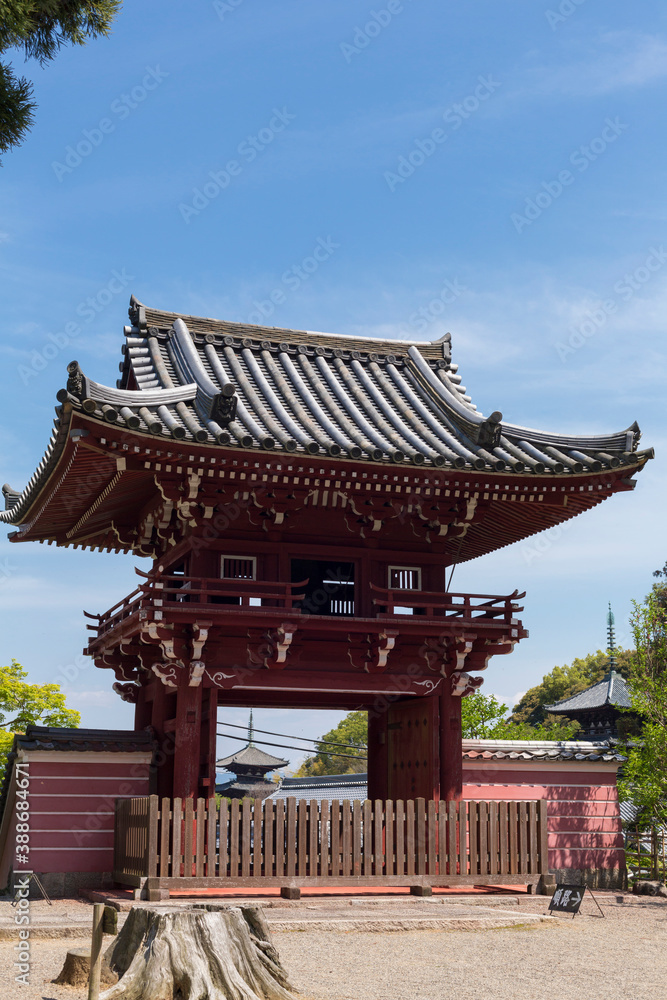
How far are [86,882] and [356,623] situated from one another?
252 inches

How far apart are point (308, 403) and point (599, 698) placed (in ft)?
98.4

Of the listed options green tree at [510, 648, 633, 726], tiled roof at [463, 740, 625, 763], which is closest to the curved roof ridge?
tiled roof at [463, 740, 625, 763]

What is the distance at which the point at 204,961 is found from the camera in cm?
838

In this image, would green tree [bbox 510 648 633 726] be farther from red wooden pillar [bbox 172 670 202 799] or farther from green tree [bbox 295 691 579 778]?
red wooden pillar [bbox 172 670 202 799]

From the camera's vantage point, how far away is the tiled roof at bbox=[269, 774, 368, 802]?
3994 cm

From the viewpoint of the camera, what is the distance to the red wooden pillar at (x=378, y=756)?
2009cm

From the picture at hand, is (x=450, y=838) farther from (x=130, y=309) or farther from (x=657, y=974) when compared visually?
(x=130, y=309)

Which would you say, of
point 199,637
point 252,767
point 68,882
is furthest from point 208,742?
point 252,767

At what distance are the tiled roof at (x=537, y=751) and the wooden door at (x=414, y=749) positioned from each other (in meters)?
1.35

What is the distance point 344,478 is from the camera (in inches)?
648

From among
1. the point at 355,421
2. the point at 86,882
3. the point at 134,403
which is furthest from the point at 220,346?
the point at 86,882

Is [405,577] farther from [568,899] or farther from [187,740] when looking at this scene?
[568,899]

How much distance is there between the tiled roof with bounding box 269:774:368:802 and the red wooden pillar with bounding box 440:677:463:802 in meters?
19.6

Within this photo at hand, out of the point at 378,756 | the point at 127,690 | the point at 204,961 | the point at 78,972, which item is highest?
the point at 127,690
